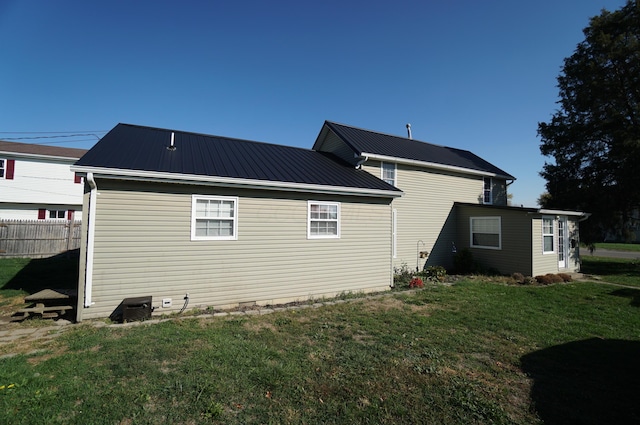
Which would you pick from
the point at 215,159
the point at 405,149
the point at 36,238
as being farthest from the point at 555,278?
the point at 36,238

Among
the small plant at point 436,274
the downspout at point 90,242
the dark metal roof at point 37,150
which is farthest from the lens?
the dark metal roof at point 37,150

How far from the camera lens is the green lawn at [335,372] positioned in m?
3.33

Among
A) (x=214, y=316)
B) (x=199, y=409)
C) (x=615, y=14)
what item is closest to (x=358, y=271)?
(x=214, y=316)

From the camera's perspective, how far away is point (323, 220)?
904 cm

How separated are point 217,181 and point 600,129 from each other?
744 inches

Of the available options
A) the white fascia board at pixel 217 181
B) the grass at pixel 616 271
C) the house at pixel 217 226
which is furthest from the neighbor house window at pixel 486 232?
the white fascia board at pixel 217 181

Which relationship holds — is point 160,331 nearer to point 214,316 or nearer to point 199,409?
point 214,316

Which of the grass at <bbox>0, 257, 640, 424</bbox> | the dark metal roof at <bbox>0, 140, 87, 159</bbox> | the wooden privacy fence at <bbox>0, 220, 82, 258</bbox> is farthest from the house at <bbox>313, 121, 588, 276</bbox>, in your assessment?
the dark metal roof at <bbox>0, 140, 87, 159</bbox>

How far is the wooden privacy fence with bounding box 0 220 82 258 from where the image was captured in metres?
15.5

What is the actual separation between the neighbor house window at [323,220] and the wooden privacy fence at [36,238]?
1564cm

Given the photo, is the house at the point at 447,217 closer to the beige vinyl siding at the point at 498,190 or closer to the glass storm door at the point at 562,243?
the glass storm door at the point at 562,243

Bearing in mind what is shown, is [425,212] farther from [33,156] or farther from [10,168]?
[10,168]

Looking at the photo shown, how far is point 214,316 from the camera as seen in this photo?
22.4 ft

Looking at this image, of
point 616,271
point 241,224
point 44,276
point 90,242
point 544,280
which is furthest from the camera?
point 616,271
